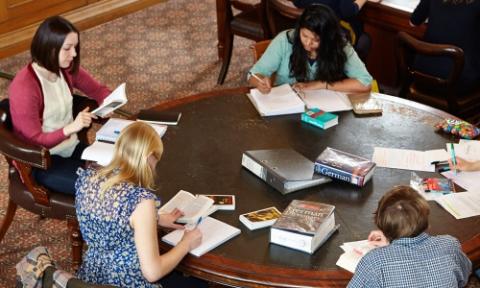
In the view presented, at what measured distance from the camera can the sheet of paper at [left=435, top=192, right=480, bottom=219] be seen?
266cm

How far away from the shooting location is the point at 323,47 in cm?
355

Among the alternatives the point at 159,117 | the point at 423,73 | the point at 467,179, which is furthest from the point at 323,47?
the point at 467,179

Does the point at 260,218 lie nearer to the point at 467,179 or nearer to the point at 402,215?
the point at 402,215

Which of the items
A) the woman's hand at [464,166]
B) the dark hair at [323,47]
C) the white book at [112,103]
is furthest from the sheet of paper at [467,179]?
the white book at [112,103]

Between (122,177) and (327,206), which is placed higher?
(122,177)

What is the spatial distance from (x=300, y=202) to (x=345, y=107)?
87 centimetres

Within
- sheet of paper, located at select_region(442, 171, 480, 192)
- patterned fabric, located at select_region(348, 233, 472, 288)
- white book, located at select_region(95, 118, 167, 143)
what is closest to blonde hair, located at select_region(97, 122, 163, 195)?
white book, located at select_region(95, 118, 167, 143)

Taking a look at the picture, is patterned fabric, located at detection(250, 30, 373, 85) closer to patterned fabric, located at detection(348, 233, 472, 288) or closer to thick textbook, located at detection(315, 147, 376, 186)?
thick textbook, located at detection(315, 147, 376, 186)

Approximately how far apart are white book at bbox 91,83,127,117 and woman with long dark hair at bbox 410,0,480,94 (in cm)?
180

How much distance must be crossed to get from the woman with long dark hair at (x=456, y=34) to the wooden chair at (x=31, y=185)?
7.05 feet

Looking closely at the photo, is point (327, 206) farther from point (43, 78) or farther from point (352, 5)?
point (352, 5)

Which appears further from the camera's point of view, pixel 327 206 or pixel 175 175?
pixel 175 175

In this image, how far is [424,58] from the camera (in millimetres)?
4078

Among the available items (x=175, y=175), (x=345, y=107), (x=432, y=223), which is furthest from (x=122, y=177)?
(x=345, y=107)
